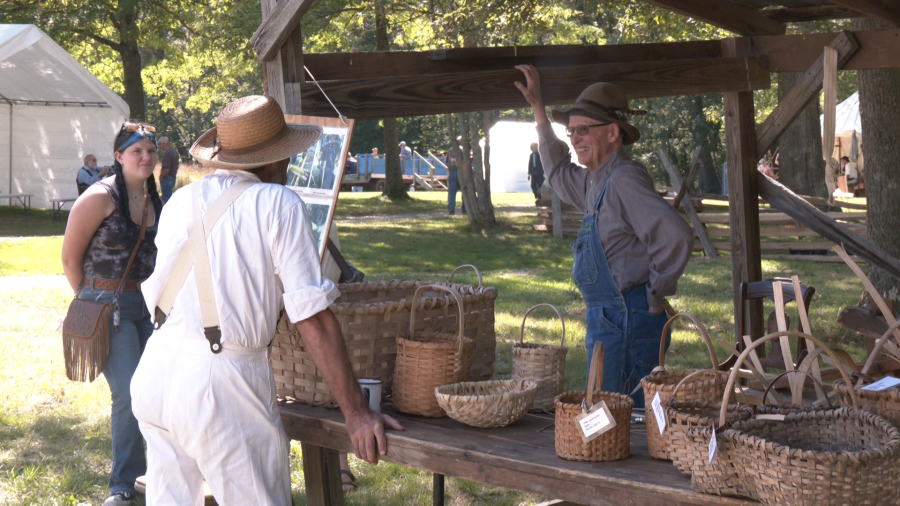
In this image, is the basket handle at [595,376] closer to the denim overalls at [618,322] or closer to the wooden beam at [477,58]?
the denim overalls at [618,322]

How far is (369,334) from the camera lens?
3.19 meters

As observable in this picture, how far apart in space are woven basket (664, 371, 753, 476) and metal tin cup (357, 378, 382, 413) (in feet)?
3.26

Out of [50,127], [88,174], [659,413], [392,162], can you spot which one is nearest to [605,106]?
[659,413]

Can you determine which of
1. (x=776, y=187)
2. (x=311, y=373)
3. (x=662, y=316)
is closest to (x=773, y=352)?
(x=776, y=187)

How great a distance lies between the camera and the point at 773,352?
4887 mm

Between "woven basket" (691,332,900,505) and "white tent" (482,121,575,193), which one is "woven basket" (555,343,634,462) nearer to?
→ "woven basket" (691,332,900,505)

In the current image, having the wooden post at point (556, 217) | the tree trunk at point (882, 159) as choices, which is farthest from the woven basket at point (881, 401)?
the wooden post at point (556, 217)

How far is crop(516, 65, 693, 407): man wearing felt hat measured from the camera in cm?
343

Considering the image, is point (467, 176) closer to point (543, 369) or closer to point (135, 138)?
point (135, 138)

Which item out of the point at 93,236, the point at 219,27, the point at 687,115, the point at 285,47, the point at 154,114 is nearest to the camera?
the point at 285,47

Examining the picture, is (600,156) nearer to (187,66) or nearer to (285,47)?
(285,47)

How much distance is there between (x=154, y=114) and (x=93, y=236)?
42.4m

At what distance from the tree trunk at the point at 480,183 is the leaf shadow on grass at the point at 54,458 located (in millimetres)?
12782

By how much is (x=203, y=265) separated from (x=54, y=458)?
3.30 meters
